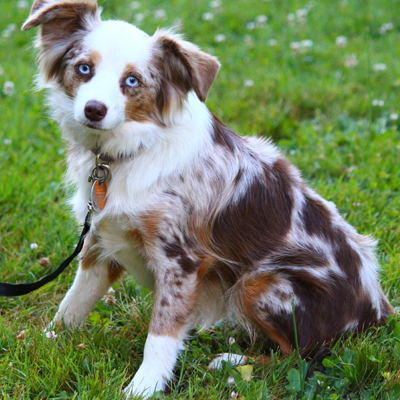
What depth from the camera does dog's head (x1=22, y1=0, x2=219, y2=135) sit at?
2.64 metres

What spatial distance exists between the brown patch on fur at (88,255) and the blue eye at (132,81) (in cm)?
98

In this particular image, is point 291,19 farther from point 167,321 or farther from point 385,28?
point 167,321

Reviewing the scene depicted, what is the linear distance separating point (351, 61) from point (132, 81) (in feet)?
15.1

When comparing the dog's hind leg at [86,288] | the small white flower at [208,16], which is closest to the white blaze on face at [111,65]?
the dog's hind leg at [86,288]

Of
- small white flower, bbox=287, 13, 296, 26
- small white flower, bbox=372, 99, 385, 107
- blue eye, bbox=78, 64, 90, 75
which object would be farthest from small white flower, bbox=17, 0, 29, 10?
blue eye, bbox=78, 64, 90, 75

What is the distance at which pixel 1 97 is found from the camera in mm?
6070

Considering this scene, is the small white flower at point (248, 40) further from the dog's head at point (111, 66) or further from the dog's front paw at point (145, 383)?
the dog's front paw at point (145, 383)

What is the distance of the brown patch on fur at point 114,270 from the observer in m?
3.34

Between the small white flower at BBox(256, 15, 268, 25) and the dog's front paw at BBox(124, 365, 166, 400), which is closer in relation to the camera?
the dog's front paw at BBox(124, 365, 166, 400)

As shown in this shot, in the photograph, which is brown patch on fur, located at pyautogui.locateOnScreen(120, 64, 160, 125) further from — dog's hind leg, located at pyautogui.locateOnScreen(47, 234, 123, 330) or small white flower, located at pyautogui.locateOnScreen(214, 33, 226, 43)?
small white flower, located at pyautogui.locateOnScreen(214, 33, 226, 43)

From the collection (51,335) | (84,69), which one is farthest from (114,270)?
(84,69)

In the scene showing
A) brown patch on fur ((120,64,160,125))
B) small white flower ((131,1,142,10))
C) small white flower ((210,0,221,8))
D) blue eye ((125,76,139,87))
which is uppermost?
blue eye ((125,76,139,87))

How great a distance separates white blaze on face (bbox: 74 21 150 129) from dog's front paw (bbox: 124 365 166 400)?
121 centimetres

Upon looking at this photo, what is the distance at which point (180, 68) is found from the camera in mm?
2846
